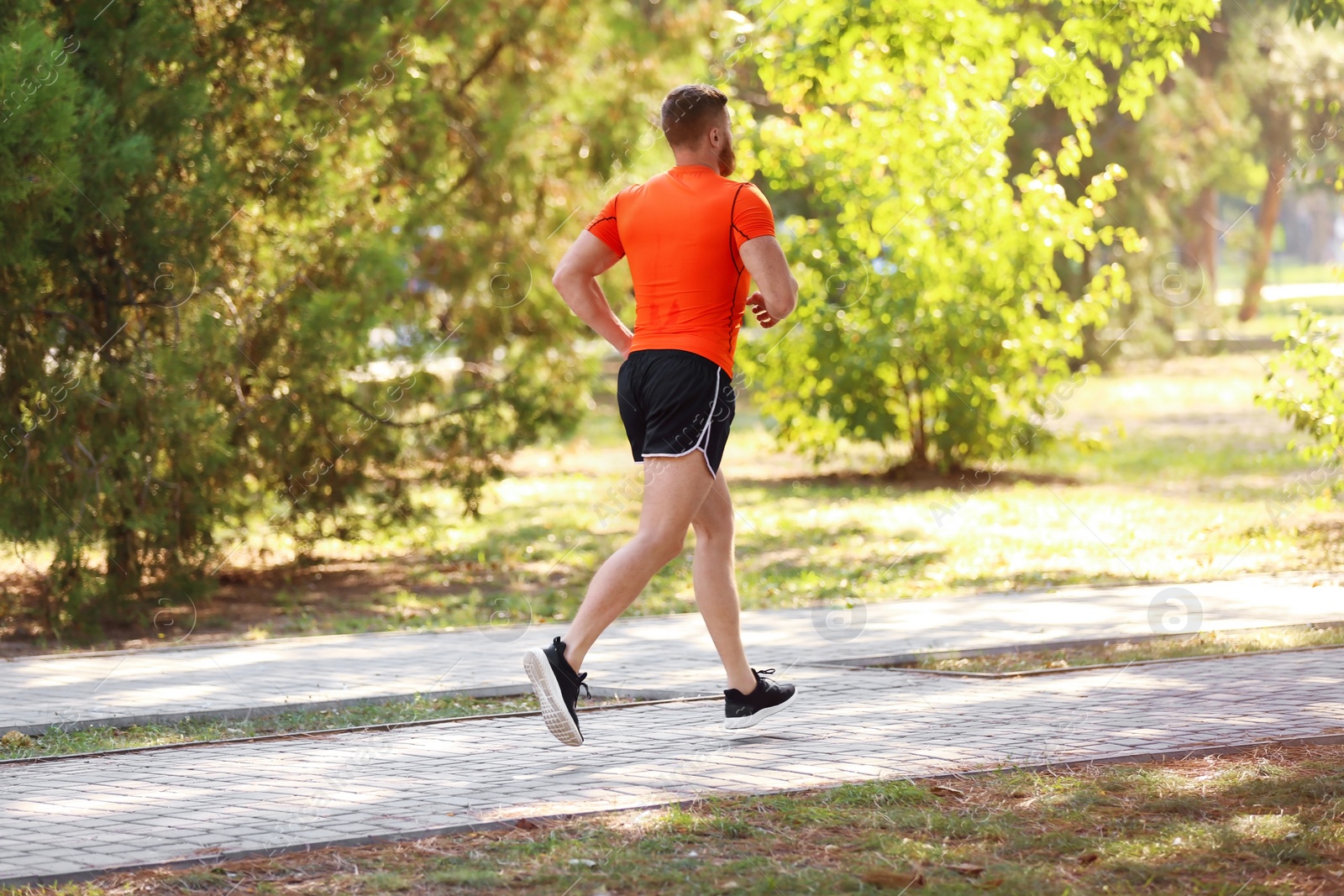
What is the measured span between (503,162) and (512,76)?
2.67 ft

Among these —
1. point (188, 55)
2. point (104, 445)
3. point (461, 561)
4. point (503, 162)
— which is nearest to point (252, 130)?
point (188, 55)

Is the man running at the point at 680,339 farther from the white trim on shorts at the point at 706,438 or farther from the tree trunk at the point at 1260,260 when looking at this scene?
the tree trunk at the point at 1260,260

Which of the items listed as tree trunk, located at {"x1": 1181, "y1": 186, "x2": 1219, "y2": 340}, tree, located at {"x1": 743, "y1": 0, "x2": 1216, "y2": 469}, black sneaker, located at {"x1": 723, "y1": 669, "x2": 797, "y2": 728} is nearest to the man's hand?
black sneaker, located at {"x1": 723, "y1": 669, "x2": 797, "y2": 728}

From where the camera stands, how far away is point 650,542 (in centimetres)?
557

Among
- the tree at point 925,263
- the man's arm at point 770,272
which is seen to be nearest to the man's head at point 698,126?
the man's arm at point 770,272

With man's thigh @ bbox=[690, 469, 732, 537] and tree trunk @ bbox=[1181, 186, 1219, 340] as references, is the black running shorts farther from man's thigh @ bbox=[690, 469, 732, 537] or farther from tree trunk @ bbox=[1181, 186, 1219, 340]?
tree trunk @ bbox=[1181, 186, 1219, 340]

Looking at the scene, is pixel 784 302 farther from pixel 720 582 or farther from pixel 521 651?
pixel 521 651

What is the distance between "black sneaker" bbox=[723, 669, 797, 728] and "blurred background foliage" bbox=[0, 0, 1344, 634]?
189 inches

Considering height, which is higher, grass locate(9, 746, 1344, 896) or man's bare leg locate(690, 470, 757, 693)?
man's bare leg locate(690, 470, 757, 693)

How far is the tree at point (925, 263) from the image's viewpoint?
15.1 meters

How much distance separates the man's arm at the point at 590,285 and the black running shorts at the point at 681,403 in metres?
0.28

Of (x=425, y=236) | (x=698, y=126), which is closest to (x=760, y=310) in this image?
(x=698, y=126)

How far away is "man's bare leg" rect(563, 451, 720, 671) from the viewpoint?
555 cm

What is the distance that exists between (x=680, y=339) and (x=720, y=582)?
2.91 feet
